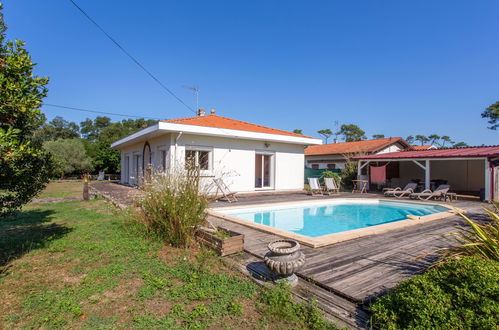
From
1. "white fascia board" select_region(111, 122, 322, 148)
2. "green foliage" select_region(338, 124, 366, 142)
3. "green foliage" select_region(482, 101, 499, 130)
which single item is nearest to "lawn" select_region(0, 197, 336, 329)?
"white fascia board" select_region(111, 122, 322, 148)

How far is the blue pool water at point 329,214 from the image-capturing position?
805cm

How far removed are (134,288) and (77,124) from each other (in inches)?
2440

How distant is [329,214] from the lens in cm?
989

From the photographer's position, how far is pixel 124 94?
2119 cm

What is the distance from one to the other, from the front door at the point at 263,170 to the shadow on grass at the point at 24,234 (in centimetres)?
963

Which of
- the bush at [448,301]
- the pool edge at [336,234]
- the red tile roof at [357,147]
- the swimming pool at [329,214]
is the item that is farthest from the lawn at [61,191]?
the red tile roof at [357,147]

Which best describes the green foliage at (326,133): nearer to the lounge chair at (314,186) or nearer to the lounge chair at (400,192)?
the lounge chair at (400,192)

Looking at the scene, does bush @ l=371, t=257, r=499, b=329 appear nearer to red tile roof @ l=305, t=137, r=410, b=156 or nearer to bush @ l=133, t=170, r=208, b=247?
bush @ l=133, t=170, r=208, b=247

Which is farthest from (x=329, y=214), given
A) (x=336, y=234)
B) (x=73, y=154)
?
(x=73, y=154)

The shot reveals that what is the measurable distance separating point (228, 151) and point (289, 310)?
10461 mm

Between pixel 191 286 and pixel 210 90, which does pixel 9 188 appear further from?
pixel 210 90

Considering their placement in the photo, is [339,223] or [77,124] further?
[77,124]

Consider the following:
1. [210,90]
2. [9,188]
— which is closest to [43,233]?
[9,188]

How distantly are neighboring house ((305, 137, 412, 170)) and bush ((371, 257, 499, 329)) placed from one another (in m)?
19.1
